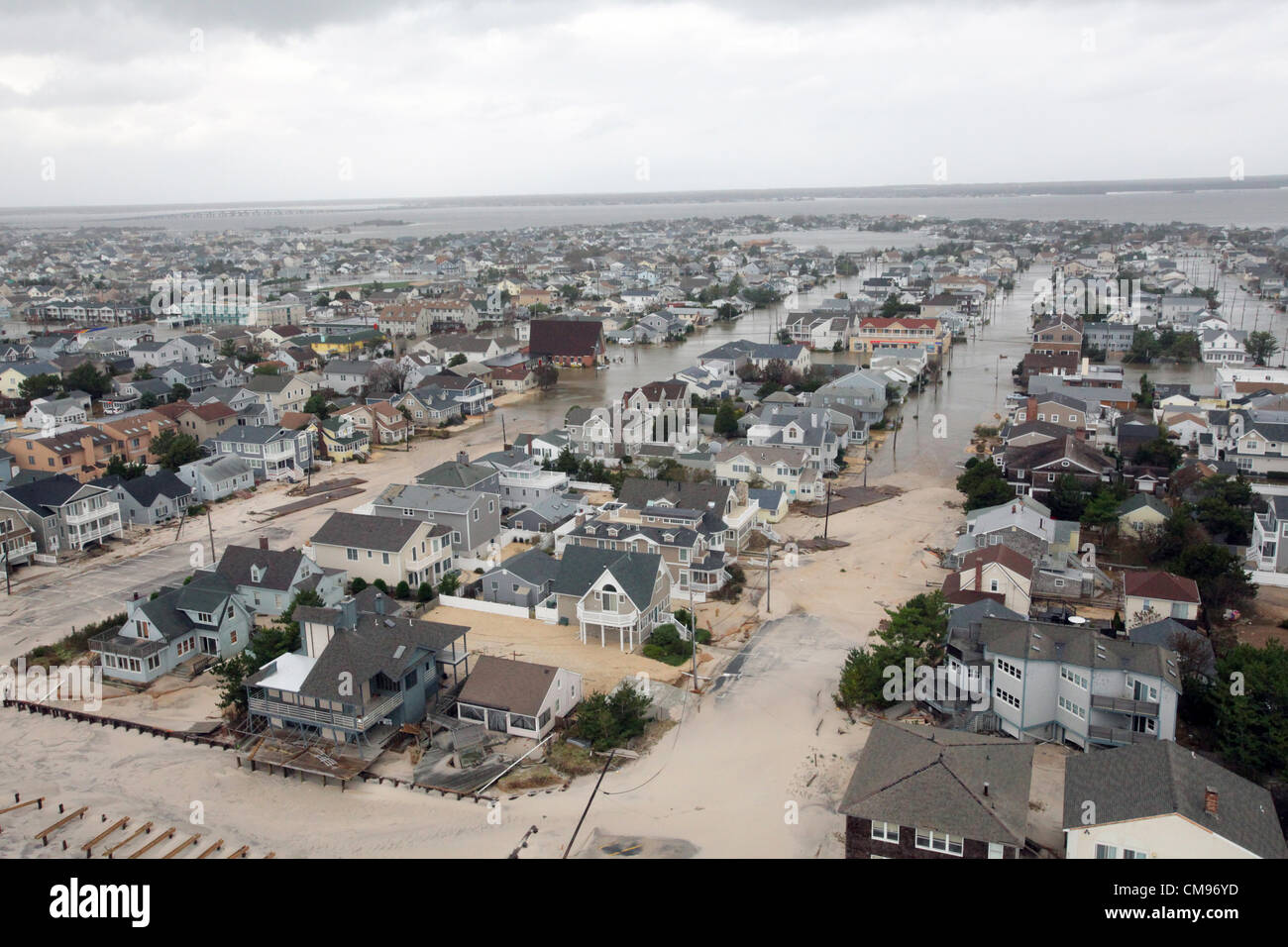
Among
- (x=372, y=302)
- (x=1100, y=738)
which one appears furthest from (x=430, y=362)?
(x=1100, y=738)

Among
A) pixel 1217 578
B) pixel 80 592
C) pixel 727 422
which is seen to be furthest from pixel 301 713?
pixel 727 422

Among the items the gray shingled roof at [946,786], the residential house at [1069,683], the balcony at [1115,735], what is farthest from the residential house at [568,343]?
the gray shingled roof at [946,786]

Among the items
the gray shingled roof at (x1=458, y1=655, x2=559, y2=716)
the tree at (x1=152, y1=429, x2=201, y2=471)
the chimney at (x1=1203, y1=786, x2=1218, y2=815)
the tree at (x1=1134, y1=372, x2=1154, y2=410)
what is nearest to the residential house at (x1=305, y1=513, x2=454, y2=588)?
the gray shingled roof at (x1=458, y1=655, x2=559, y2=716)

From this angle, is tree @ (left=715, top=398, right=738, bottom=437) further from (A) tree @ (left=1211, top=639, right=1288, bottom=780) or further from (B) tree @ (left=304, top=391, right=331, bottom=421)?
(A) tree @ (left=1211, top=639, right=1288, bottom=780)

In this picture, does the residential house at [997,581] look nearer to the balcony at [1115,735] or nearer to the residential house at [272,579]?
the balcony at [1115,735]

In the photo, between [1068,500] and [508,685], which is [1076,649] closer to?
[508,685]

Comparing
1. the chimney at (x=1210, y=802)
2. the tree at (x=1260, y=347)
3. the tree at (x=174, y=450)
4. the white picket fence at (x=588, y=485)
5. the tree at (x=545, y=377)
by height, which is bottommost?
the chimney at (x=1210, y=802)
